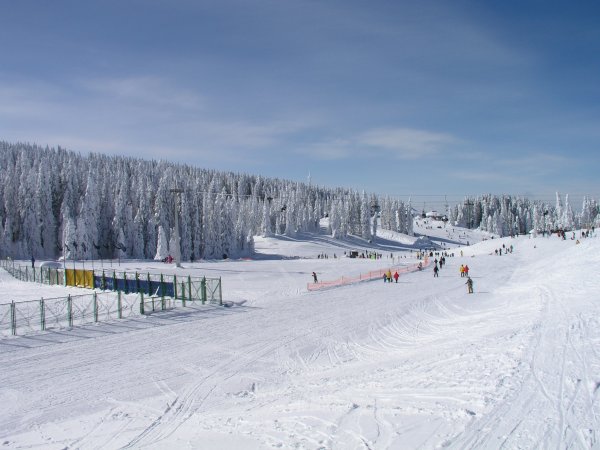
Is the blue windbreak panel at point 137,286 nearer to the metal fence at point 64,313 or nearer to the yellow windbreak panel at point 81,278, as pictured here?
the yellow windbreak panel at point 81,278

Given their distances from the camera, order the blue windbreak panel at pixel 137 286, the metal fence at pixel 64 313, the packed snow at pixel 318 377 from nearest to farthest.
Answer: the packed snow at pixel 318 377 < the metal fence at pixel 64 313 < the blue windbreak panel at pixel 137 286

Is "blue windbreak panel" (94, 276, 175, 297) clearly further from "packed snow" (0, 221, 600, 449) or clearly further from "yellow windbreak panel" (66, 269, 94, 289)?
"packed snow" (0, 221, 600, 449)

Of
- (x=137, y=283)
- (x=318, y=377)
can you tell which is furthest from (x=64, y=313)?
(x=318, y=377)

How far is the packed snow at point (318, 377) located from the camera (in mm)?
8133

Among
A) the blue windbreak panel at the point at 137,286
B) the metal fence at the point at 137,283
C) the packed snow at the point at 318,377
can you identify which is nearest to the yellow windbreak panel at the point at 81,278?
the metal fence at the point at 137,283

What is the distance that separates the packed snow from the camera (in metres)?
8.13

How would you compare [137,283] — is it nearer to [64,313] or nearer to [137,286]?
[137,286]

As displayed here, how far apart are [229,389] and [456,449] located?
669 centimetres

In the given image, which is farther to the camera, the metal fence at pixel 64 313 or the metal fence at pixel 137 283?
the metal fence at pixel 137 283

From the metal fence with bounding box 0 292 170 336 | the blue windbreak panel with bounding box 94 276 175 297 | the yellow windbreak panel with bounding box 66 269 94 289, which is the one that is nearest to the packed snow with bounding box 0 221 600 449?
the metal fence with bounding box 0 292 170 336

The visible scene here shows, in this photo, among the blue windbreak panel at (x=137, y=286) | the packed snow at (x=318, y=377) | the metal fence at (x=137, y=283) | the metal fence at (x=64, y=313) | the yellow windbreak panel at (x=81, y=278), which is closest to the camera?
the packed snow at (x=318, y=377)

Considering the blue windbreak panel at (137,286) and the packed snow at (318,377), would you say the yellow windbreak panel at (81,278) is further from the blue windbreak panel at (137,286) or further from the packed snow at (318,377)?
the packed snow at (318,377)

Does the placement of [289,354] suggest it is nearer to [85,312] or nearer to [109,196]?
[85,312]

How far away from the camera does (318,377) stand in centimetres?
1298
